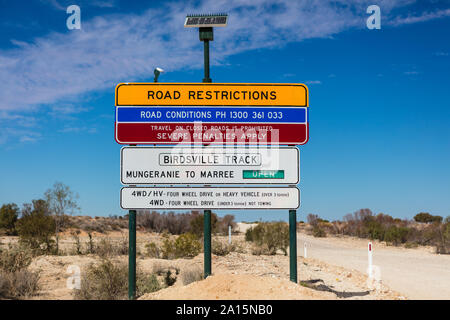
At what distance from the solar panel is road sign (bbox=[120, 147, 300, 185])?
2.99 m

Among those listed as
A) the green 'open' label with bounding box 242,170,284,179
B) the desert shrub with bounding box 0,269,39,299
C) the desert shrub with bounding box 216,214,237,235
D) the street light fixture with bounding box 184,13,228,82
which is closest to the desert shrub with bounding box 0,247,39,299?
the desert shrub with bounding box 0,269,39,299

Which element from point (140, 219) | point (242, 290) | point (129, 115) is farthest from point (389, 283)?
point (140, 219)

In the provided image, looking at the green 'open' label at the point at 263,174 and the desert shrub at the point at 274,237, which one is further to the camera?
the desert shrub at the point at 274,237

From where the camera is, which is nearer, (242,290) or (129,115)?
(242,290)

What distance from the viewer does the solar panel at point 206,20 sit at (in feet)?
34.5

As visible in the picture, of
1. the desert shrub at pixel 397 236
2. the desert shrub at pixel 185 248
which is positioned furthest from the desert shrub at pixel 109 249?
the desert shrub at pixel 397 236

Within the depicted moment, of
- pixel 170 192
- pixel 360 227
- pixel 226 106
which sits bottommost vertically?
pixel 360 227

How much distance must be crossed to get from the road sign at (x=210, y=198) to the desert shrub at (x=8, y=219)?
2628cm

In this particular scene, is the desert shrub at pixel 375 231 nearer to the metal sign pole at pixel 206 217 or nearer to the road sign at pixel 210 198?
the road sign at pixel 210 198

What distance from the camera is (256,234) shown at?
24.3 meters

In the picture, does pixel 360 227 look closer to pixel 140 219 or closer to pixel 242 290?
pixel 140 219

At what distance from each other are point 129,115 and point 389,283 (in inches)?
349

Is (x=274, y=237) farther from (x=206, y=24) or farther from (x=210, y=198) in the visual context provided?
(x=206, y=24)
